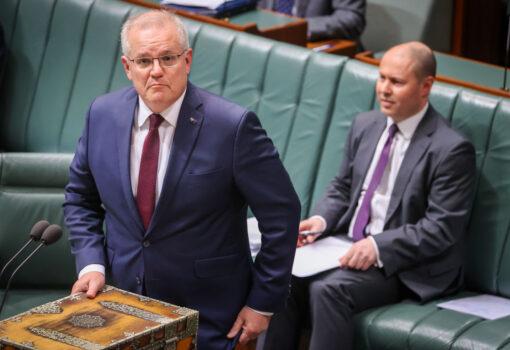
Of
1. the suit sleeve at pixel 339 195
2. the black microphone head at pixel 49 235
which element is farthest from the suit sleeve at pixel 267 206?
the suit sleeve at pixel 339 195

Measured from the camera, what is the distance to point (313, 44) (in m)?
5.03

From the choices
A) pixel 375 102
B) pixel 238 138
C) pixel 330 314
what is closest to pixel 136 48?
pixel 238 138

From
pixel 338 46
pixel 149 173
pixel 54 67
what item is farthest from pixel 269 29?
pixel 149 173

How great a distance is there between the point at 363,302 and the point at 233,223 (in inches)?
43.8

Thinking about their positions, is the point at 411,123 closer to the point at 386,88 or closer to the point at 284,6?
the point at 386,88

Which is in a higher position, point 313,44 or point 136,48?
point 136,48

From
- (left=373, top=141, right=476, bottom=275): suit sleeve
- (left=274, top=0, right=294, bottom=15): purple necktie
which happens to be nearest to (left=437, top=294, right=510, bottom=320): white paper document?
(left=373, top=141, right=476, bottom=275): suit sleeve

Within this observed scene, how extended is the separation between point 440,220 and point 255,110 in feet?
3.36

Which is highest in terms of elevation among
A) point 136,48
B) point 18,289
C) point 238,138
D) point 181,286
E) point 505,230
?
point 136,48

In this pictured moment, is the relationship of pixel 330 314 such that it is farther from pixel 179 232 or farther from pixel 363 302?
pixel 179 232

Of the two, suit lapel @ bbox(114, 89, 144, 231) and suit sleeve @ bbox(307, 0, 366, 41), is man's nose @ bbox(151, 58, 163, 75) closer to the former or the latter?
suit lapel @ bbox(114, 89, 144, 231)

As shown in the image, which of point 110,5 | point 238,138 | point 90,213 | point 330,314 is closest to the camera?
point 238,138

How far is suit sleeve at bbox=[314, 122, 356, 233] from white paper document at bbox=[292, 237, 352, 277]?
0.07 meters

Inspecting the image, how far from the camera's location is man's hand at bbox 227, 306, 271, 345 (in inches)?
107
